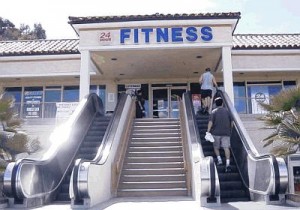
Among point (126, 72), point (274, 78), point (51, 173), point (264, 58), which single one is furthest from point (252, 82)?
point (51, 173)

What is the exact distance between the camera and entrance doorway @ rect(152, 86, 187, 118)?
68.0 ft

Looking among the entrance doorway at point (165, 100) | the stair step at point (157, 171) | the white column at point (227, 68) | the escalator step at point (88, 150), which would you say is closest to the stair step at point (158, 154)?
the stair step at point (157, 171)

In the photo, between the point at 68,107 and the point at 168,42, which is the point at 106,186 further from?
the point at 68,107

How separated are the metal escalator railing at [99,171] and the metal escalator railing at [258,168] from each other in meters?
3.28

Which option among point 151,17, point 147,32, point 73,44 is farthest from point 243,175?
point 73,44

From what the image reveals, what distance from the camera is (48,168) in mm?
8891

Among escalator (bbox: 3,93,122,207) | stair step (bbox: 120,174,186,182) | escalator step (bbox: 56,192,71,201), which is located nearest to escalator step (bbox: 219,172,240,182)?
stair step (bbox: 120,174,186,182)

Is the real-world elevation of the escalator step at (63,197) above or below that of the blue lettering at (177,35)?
below

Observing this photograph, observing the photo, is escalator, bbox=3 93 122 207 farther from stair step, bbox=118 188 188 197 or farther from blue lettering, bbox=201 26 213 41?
blue lettering, bbox=201 26 213 41

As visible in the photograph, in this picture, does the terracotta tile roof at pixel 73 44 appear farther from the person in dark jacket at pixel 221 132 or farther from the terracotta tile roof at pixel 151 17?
the person in dark jacket at pixel 221 132

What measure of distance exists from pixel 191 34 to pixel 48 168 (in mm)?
8346

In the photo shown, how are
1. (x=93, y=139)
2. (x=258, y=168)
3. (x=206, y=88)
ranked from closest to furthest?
(x=258, y=168)
(x=93, y=139)
(x=206, y=88)

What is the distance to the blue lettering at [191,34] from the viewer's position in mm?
14860

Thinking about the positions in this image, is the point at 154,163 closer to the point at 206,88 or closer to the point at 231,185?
the point at 231,185
